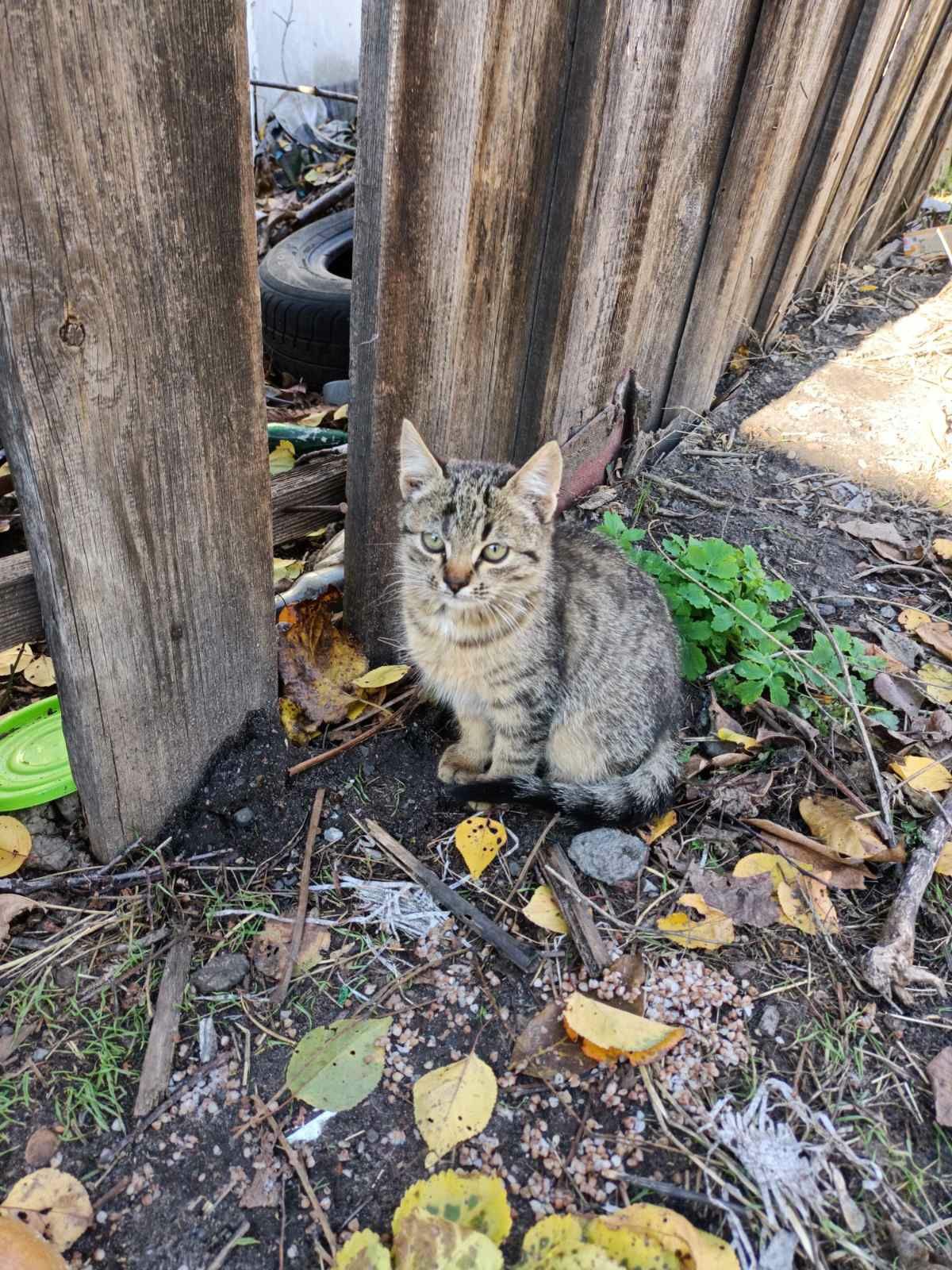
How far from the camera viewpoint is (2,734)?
2613 mm

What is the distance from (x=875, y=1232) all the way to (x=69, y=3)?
106 inches

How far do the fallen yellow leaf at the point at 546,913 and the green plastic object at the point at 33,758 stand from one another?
1.30 meters

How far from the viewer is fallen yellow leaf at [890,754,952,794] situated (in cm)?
265

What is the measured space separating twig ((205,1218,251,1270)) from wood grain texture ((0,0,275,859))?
102 cm

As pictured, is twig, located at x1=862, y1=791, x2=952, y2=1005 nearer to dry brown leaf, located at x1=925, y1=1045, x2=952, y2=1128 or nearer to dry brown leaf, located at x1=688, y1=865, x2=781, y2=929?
dry brown leaf, located at x1=925, y1=1045, x2=952, y2=1128

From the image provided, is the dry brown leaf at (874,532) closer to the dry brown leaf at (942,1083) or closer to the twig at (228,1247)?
the dry brown leaf at (942,1083)

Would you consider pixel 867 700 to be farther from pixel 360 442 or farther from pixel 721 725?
pixel 360 442

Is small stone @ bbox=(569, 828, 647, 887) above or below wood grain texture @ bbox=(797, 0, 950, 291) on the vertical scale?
below

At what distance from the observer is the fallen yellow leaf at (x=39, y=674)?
292 cm

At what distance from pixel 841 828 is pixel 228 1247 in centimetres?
186

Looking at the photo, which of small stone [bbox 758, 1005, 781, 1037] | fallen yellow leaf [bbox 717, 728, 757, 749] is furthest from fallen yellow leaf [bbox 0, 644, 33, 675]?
small stone [bbox 758, 1005, 781, 1037]

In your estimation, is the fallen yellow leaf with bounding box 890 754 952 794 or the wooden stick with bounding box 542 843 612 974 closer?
the wooden stick with bounding box 542 843 612 974

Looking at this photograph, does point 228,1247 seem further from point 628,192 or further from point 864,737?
point 628,192

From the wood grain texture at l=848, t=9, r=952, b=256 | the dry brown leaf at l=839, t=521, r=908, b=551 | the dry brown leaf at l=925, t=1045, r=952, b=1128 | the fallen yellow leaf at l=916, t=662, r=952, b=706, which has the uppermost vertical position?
the wood grain texture at l=848, t=9, r=952, b=256
